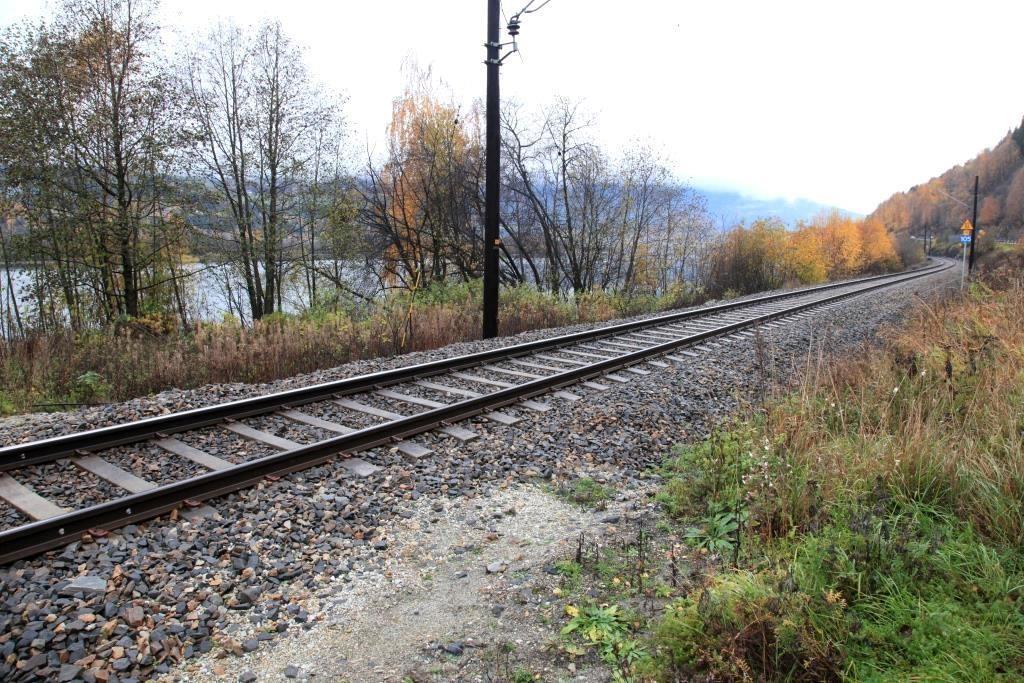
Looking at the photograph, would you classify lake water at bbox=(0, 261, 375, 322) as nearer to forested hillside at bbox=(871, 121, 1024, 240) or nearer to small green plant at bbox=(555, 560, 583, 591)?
small green plant at bbox=(555, 560, 583, 591)

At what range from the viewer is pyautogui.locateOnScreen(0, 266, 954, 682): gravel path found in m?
2.70

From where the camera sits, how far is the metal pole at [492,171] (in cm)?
1079

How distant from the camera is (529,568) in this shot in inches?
134

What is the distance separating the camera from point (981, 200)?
97.8m

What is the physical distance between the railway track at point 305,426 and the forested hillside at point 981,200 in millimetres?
88780

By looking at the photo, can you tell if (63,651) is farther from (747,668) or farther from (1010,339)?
(1010,339)

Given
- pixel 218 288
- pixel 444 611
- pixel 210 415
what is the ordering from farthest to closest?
pixel 218 288, pixel 210 415, pixel 444 611

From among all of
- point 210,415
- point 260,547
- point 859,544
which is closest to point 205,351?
point 210,415

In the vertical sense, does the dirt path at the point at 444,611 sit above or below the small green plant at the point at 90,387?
below

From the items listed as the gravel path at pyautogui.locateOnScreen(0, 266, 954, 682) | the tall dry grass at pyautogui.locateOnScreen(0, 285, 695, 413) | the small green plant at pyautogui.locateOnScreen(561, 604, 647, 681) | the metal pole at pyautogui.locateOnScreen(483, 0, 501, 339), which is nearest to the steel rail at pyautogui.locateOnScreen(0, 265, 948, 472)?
the gravel path at pyautogui.locateOnScreen(0, 266, 954, 682)

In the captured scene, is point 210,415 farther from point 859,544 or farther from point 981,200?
point 981,200

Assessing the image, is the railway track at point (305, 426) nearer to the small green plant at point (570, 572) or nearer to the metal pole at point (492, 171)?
the small green plant at point (570, 572)

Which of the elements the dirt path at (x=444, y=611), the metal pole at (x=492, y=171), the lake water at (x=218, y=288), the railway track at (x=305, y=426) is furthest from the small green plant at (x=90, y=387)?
the metal pole at (x=492, y=171)

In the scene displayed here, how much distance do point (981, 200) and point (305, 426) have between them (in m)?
124
